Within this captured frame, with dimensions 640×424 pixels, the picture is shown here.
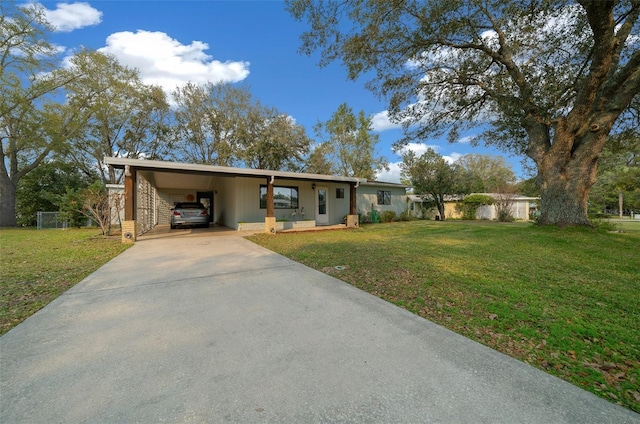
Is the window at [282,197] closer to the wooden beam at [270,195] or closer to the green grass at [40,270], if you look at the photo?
the wooden beam at [270,195]

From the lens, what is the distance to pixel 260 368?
6.83 feet

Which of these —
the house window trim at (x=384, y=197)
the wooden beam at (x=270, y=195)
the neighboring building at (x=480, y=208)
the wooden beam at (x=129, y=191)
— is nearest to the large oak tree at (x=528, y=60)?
the wooden beam at (x=270, y=195)

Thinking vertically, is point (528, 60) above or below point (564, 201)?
above

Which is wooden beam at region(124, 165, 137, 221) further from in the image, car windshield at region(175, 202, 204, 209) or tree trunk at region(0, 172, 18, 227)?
tree trunk at region(0, 172, 18, 227)

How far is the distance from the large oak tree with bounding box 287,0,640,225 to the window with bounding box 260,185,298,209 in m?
6.11

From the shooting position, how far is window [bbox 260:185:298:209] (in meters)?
13.1

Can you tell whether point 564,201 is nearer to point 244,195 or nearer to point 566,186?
point 566,186

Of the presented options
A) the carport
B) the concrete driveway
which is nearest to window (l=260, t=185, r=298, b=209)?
the carport

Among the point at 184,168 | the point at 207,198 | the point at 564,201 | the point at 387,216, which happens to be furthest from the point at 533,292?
the point at 207,198

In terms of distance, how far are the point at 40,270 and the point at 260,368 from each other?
5.65 metres

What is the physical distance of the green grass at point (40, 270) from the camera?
335cm

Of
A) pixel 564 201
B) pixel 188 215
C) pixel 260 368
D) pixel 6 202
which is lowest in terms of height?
pixel 260 368

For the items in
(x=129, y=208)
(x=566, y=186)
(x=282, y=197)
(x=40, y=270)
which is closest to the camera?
(x=40, y=270)

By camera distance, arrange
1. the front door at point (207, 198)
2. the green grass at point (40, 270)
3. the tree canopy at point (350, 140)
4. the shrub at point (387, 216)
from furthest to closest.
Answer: the tree canopy at point (350, 140) < the front door at point (207, 198) < the shrub at point (387, 216) < the green grass at point (40, 270)
